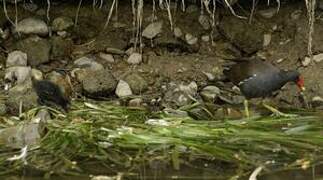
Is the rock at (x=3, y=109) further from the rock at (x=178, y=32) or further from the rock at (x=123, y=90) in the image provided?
the rock at (x=178, y=32)

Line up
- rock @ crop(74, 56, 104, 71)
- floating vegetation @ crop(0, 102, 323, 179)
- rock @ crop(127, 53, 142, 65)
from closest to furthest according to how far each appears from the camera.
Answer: floating vegetation @ crop(0, 102, 323, 179), rock @ crop(74, 56, 104, 71), rock @ crop(127, 53, 142, 65)

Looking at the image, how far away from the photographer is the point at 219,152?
5090mm

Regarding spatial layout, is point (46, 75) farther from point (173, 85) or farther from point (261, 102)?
point (261, 102)

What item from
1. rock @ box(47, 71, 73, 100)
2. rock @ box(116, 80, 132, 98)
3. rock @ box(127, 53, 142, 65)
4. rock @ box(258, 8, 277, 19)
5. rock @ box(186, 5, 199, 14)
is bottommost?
rock @ box(116, 80, 132, 98)

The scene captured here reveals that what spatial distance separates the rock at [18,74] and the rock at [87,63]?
0.54 meters

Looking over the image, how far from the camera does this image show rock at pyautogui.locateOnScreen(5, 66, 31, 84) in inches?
274

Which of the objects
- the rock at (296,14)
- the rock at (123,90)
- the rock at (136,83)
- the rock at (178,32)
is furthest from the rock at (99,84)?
the rock at (296,14)

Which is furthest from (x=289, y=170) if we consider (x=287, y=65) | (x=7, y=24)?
(x=7, y=24)

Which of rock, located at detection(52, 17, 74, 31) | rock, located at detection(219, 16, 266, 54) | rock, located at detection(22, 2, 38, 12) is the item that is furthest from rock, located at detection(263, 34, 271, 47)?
rock, located at detection(22, 2, 38, 12)

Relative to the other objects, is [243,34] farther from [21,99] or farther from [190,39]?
[21,99]

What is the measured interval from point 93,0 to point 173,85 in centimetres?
130

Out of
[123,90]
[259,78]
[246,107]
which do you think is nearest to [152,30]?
[123,90]

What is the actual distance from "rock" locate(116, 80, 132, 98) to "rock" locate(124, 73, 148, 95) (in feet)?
0.19

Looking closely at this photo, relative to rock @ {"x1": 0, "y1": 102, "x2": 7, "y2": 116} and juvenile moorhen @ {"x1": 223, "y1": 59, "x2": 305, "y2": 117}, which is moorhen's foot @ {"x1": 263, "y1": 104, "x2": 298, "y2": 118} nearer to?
juvenile moorhen @ {"x1": 223, "y1": 59, "x2": 305, "y2": 117}
